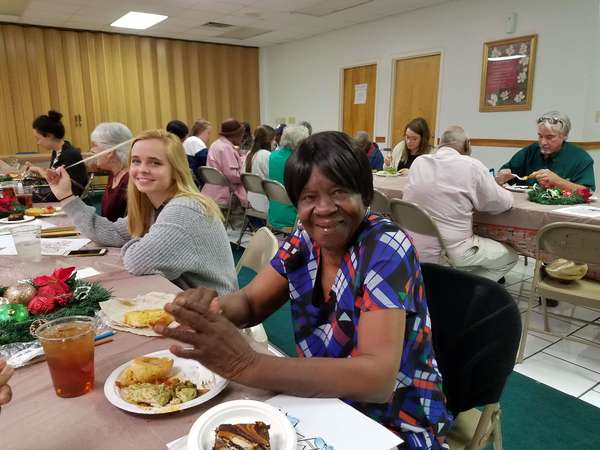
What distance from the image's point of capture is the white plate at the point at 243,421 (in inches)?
25.5

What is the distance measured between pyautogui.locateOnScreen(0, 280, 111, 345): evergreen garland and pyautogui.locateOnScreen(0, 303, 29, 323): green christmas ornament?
0.5 inches

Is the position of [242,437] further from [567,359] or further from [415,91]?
[415,91]

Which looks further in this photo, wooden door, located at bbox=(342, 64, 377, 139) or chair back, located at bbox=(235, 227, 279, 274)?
wooden door, located at bbox=(342, 64, 377, 139)

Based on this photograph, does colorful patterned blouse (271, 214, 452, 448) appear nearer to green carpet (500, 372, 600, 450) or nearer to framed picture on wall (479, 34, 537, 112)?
green carpet (500, 372, 600, 450)

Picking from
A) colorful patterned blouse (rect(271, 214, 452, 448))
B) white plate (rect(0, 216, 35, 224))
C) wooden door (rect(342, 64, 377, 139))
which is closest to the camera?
colorful patterned blouse (rect(271, 214, 452, 448))

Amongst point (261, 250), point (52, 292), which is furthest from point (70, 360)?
point (261, 250)

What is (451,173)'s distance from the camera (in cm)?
254

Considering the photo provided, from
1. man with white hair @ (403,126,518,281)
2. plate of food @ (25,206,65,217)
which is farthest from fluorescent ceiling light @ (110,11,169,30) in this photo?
man with white hair @ (403,126,518,281)

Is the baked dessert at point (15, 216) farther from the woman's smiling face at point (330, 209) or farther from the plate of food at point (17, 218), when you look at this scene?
the woman's smiling face at point (330, 209)

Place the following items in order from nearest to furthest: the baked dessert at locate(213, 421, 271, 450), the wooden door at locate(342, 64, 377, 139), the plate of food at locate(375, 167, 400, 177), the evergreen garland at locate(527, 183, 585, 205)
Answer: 1. the baked dessert at locate(213, 421, 271, 450)
2. the evergreen garland at locate(527, 183, 585, 205)
3. the plate of food at locate(375, 167, 400, 177)
4. the wooden door at locate(342, 64, 377, 139)

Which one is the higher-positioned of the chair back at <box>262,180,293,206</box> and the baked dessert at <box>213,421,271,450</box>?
the baked dessert at <box>213,421,271,450</box>

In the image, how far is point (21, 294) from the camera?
3.76 feet

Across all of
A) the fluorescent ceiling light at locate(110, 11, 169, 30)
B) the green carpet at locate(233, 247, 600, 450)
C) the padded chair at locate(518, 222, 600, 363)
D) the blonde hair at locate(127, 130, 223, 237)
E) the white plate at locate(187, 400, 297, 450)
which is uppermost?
the fluorescent ceiling light at locate(110, 11, 169, 30)

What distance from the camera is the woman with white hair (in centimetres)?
239
